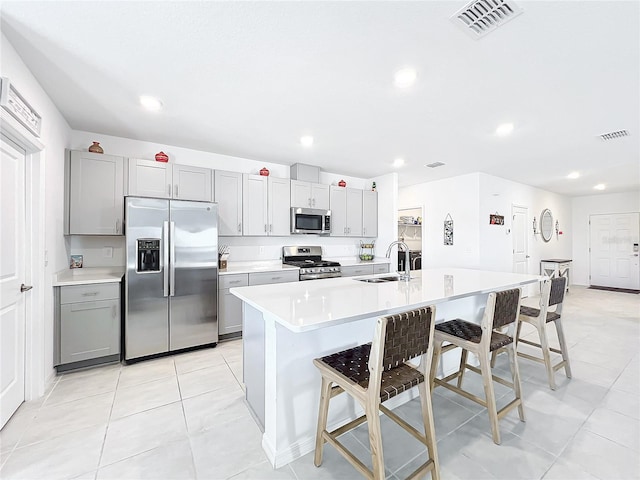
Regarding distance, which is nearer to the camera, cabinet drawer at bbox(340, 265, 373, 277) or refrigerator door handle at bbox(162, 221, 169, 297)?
refrigerator door handle at bbox(162, 221, 169, 297)

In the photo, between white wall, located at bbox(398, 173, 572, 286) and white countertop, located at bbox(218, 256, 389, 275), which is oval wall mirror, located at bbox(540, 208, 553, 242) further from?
white countertop, located at bbox(218, 256, 389, 275)

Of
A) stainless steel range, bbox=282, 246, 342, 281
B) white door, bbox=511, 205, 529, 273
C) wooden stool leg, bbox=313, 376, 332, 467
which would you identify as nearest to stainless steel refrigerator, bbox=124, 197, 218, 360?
stainless steel range, bbox=282, 246, 342, 281

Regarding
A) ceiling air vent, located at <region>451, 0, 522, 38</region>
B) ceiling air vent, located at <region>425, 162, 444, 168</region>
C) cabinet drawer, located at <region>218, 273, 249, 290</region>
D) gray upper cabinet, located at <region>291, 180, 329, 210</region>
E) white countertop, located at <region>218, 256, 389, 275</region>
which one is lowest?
cabinet drawer, located at <region>218, 273, 249, 290</region>

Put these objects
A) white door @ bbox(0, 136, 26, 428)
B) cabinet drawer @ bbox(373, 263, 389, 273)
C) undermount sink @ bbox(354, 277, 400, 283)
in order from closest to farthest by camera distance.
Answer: white door @ bbox(0, 136, 26, 428) < undermount sink @ bbox(354, 277, 400, 283) < cabinet drawer @ bbox(373, 263, 389, 273)

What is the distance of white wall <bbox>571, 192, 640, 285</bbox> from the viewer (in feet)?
24.1

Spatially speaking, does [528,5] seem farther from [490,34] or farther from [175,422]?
[175,422]

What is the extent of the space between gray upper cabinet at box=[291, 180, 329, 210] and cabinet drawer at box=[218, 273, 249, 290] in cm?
138

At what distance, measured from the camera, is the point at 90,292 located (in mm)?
2754

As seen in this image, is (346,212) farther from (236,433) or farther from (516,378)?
(236,433)

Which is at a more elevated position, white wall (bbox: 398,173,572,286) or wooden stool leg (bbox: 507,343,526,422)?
white wall (bbox: 398,173,572,286)

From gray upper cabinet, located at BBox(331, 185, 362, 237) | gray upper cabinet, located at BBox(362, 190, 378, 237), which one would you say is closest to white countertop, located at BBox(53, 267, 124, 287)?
gray upper cabinet, located at BBox(331, 185, 362, 237)

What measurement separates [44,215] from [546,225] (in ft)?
29.9

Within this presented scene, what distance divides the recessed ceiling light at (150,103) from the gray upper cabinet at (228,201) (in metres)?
1.17

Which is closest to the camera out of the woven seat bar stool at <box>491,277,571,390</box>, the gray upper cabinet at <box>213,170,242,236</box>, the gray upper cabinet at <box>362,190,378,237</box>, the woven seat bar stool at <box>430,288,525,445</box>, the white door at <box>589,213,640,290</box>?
the woven seat bar stool at <box>430,288,525,445</box>
